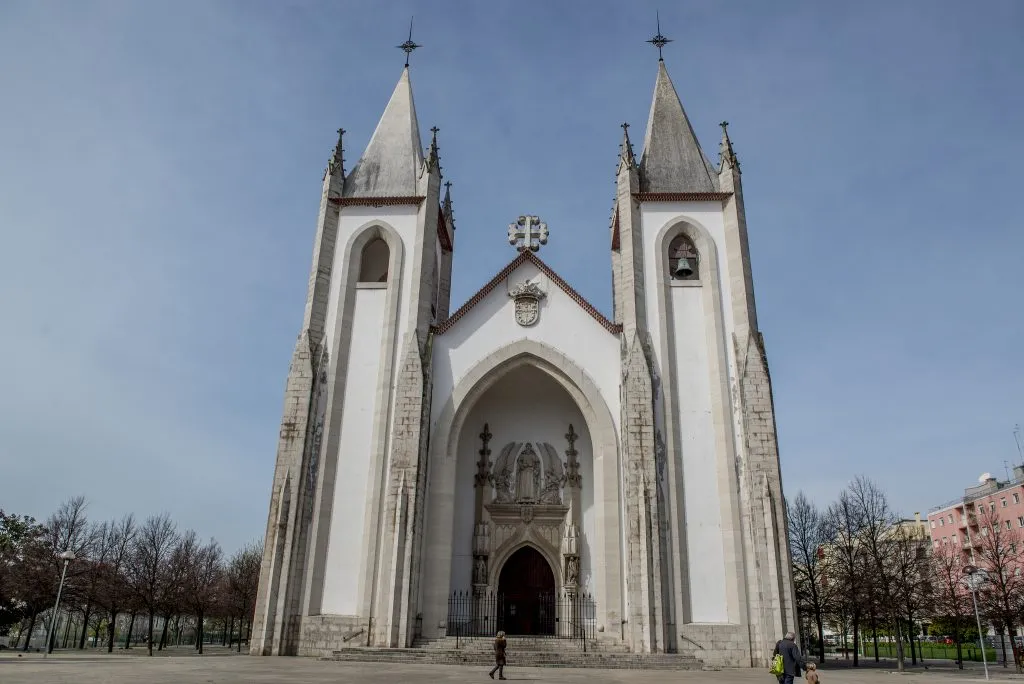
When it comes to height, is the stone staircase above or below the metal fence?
below

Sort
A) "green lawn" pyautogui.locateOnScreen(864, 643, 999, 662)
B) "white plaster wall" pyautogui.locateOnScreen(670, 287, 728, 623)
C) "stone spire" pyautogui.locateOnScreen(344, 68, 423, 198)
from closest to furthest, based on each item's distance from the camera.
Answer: "white plaster wall" pyautogui.locateOnScreen(670, 287, 728, 623)
"stone spire" pyautogui.locateOnScreen(344, 68, 423, 198)
"green lawn" pyautogui.locateOnScreen(864, 643, 999, 662)

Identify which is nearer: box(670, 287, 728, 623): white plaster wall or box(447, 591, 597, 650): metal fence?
box(670, 287, 728, 623): white plaster wall

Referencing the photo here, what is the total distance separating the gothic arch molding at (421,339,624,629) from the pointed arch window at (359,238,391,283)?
18.4ft

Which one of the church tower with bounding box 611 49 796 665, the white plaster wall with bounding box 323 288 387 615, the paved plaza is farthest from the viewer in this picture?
the white plaster wall with bounding box 323 288 387 615

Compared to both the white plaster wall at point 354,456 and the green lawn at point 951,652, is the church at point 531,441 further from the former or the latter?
the green lawn at point 951,652

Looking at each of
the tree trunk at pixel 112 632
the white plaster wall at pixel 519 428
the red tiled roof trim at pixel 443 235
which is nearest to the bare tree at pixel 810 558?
the white plaster wall at pixel 519 428

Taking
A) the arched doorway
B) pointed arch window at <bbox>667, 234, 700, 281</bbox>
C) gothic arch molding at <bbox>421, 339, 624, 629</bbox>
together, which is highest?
pointed arch window at <bbox>667, 234, 700, 281</bbox>

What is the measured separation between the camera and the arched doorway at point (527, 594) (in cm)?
2159

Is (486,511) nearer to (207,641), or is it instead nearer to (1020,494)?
(207,641)

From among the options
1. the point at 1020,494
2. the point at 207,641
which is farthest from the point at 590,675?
the point at 1020,494

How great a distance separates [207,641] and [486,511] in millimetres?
33961

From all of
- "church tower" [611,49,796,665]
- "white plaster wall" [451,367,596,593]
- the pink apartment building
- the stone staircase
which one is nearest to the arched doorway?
"white plaster wall" [451,367,596,593]

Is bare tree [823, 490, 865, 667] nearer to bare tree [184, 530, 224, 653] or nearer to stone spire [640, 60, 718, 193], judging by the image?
stone spire [640, 60, 718, 193]

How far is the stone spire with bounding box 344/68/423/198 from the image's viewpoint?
943 inches
